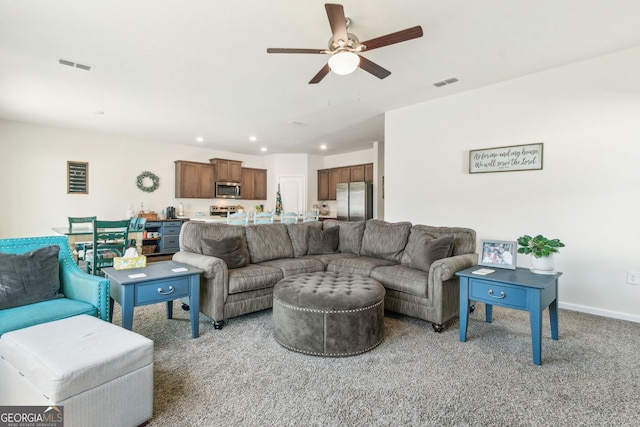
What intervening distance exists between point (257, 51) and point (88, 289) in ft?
8.35

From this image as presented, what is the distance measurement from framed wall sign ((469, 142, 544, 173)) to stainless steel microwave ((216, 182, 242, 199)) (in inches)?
237

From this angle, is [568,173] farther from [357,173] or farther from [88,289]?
[357,173]

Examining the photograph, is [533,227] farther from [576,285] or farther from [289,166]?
[289,166]

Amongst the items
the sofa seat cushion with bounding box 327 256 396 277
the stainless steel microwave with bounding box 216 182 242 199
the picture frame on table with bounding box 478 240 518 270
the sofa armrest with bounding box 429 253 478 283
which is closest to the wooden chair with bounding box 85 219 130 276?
the sofa seat cushion with bounding box 327 256 396 277

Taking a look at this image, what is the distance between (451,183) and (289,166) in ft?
18.1

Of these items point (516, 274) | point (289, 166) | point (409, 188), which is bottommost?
point (516, 274)

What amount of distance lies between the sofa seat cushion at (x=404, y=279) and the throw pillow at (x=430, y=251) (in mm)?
82

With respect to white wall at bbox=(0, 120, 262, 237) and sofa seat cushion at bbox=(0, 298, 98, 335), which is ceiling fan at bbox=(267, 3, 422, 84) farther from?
white wall at bbox=(0, 120, 262, 237)

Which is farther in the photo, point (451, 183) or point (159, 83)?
point (451, 183)

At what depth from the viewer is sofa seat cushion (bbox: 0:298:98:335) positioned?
1.85 meters

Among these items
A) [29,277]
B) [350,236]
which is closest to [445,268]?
[350,236]

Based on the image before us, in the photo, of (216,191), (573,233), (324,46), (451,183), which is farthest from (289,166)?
(573,233)

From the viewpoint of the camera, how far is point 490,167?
3.98 meters

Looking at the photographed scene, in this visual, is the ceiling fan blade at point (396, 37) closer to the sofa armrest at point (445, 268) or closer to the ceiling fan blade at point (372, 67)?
the ceiling fan blade at point (372, 67)
